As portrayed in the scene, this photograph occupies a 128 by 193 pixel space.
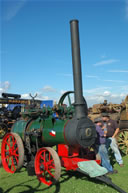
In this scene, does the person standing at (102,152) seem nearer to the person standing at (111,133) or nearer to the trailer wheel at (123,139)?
the person standing at (111,133)

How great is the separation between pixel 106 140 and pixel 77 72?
2331mm

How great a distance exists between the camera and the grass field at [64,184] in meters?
3.87

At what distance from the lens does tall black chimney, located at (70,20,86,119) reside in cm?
→ 421

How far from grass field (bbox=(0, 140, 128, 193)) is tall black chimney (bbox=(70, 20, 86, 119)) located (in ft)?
4.60

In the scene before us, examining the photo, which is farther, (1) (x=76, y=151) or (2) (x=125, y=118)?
(2) (x=125, y=118)

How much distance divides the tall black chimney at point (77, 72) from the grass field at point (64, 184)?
1404mm

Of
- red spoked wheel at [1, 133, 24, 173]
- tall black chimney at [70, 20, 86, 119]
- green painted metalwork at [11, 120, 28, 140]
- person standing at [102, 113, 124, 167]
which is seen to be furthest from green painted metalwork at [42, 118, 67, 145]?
person standing at [102, 113, 124, 167]

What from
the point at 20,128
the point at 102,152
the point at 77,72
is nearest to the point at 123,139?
the point at 102,152

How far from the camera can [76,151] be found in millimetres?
4465

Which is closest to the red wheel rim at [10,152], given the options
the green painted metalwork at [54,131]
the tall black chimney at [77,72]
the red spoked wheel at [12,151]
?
the red spoked wheel at [12,151]

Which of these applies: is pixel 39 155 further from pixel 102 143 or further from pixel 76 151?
pixel 102 143

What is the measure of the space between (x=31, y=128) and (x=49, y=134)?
79 cm

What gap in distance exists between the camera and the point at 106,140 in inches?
218

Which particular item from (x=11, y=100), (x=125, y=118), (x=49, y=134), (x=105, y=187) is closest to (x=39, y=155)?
(x=49, y=134)
